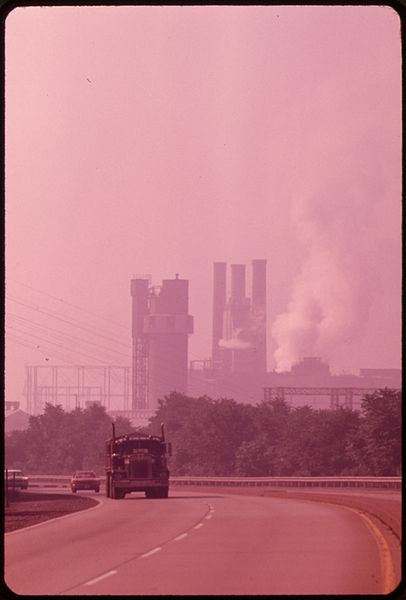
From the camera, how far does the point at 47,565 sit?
20234 mm

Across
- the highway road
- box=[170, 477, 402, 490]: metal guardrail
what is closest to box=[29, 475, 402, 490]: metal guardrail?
box=[170, 477, 402, 490]: metal guardrail

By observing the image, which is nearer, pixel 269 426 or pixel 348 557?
pixel 348 557

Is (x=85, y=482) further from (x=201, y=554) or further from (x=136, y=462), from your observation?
(x=201, y=554)

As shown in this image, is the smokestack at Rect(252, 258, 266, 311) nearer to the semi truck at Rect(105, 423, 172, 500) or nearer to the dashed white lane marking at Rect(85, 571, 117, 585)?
the dashed white lane marking at Rect(85, 571, 117, 585)

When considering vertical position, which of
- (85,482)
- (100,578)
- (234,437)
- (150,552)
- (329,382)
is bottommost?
(85,482)

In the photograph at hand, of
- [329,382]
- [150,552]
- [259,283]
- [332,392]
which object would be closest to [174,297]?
[259,283]

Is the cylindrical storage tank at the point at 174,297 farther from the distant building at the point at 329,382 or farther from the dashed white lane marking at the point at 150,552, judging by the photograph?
the dashed white lane marking at the point at 150,552

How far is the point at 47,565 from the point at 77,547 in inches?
203

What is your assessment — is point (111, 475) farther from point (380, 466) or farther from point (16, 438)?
point (16, 438)

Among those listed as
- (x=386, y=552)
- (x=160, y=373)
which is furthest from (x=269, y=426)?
(x=160, y=373)

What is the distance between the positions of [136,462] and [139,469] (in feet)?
4.30

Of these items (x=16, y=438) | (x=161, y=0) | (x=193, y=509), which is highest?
(x=161, y=0)

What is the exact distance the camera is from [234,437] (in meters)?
34.3

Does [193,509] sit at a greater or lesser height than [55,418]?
lesser
